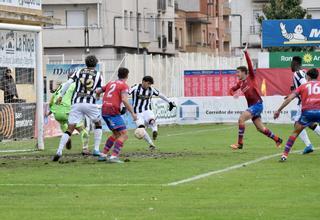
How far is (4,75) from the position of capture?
28031 mm

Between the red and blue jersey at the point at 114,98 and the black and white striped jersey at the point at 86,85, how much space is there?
1.90 feet

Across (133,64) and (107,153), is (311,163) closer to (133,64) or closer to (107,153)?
(107,153)

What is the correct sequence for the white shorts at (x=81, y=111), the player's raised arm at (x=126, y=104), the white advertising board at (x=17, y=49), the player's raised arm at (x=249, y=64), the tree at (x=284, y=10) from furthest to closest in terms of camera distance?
the tree at (x=284, y=10)
the white advertising board at (x=17, y=49)
the player's raised arm at (x=249, y=64)
the white shorts at (x=81, y=111)
the player's raised arm at (x=126, y=104)

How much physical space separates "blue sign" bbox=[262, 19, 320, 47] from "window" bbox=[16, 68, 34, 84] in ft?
57.8

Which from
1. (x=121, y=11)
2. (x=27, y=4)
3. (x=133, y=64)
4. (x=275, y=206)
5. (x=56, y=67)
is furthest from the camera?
(x=121, y=11)

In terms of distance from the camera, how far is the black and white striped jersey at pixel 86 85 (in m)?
20.8

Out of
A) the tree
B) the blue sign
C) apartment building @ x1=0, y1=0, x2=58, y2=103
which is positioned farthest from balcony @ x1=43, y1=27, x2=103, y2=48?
apartment building @ x1=0, y1=0, x2=58, y2=103

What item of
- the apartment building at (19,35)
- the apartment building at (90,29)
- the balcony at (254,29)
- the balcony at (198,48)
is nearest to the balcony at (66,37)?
the apartment building at (90,29)

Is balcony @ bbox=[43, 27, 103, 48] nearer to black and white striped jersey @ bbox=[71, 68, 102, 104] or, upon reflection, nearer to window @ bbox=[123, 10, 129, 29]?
window @ bbox=[123, 10, 129, 29]

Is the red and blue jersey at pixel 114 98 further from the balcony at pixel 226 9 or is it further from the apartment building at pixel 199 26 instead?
the balcony at pixel 226 9

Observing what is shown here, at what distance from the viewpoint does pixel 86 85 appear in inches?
820

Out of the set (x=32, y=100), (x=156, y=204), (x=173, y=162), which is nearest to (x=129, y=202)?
(x=156, y=204)

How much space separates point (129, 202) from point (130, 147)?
1253 cm

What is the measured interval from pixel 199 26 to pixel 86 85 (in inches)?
2883
